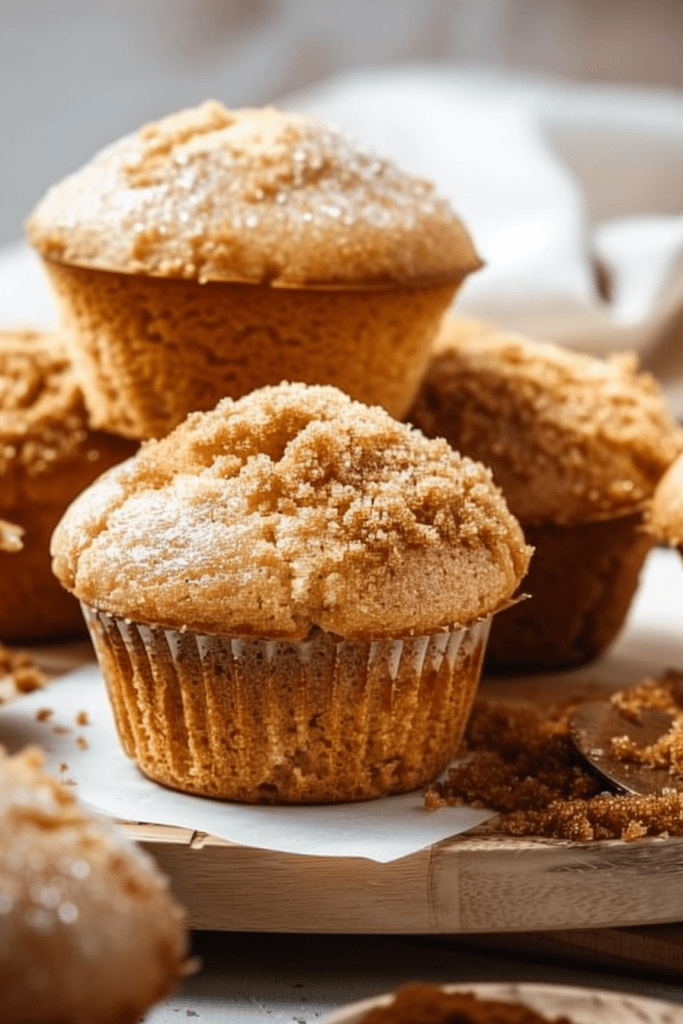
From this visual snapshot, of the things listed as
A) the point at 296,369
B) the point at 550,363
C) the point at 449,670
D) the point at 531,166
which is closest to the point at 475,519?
the point at 449,670

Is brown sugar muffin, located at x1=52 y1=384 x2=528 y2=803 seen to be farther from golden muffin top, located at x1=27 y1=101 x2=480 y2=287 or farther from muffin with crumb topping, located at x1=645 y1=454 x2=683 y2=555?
muffin with crumb topping, located at x1=645 y1=454 x2=683 y2=555

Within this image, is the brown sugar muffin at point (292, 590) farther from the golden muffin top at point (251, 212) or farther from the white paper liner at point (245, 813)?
the golden muffin top at point (251, 212)

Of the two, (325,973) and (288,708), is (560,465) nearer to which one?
(288,708)

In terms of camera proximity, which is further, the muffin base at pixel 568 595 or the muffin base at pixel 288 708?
the muffin base at pixel 568 595

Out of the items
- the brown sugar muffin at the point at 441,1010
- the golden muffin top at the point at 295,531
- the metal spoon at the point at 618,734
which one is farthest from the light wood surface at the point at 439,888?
the brown sugar muffin at the point at 441,1010

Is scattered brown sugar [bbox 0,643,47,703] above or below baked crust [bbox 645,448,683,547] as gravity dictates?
below

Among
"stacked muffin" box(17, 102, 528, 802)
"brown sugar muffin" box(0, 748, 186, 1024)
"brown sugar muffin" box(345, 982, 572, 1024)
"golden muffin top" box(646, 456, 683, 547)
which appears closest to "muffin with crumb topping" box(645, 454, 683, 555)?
"golden muffin top" box(646, 456, 683, 547)

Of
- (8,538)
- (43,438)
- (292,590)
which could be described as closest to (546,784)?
(292,590)

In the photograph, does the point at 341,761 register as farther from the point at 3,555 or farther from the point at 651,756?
the point at 3,555
